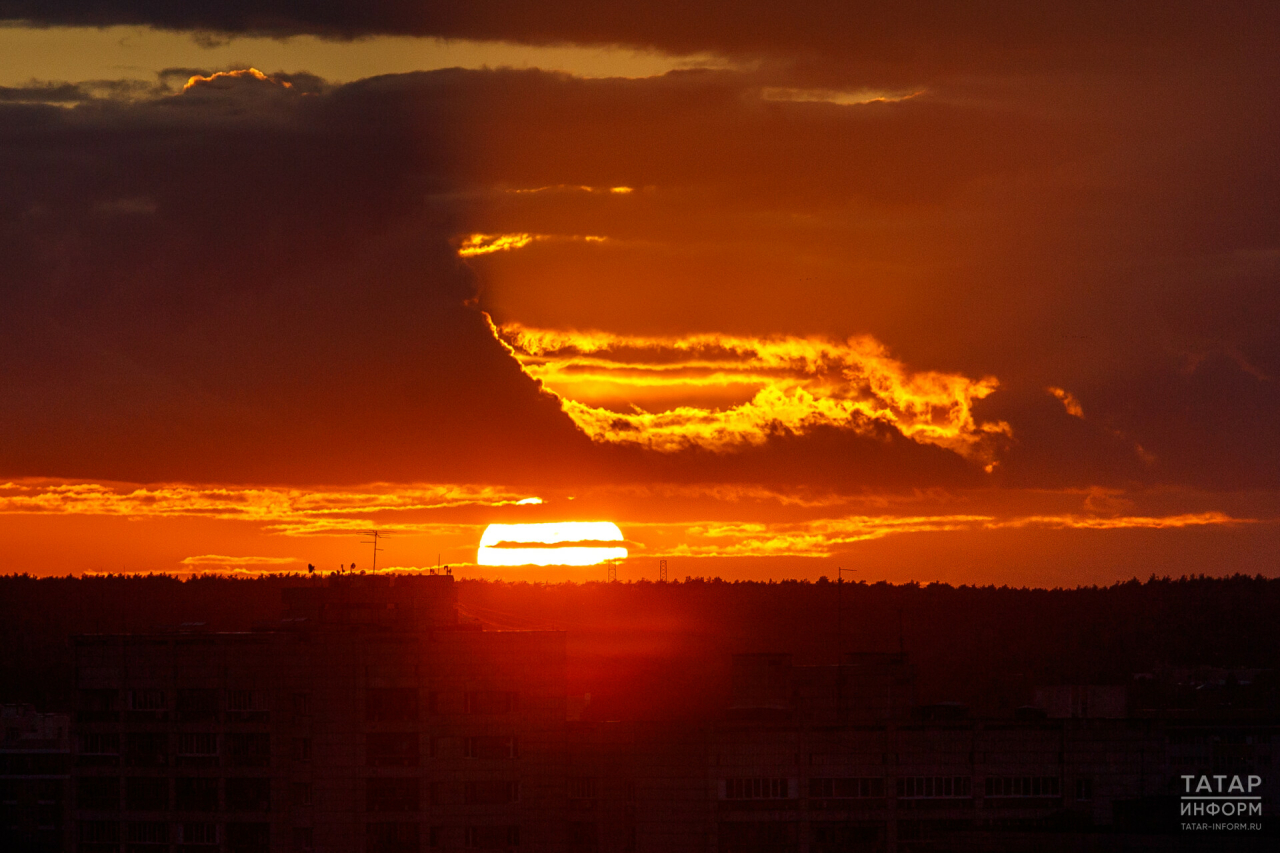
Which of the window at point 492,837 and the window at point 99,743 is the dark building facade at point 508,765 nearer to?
the window at point 492,837

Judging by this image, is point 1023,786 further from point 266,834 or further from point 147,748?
point 147,748

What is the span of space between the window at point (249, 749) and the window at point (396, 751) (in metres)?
7.29

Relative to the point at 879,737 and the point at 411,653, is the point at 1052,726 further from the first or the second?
the point at 411,653

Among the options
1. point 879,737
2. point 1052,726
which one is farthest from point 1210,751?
point 879,737

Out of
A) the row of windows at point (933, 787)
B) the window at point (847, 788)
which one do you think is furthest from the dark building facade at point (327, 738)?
the row of windows at point (933, 787)

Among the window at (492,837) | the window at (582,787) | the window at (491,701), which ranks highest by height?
the window at (491,701)

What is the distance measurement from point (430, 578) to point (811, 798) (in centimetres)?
3116

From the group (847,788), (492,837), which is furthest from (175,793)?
(847,788)

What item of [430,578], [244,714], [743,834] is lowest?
[743,834]

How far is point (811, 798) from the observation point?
129m

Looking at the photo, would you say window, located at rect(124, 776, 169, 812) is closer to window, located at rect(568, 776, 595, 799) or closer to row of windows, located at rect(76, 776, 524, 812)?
row of windows, located at rect(76, 776, 524, 812)

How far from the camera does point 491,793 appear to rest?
427 feet

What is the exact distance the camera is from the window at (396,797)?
13038 cm

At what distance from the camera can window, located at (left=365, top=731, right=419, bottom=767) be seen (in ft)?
430
